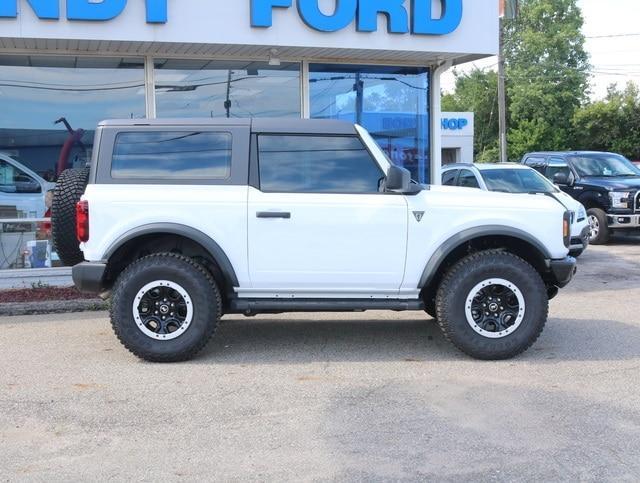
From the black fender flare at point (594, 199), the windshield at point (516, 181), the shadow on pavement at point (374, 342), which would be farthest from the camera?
the black fender flare at point (594, 199)

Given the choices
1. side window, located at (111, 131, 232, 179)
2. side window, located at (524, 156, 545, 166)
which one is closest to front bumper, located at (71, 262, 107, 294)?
side window, located at (111, 131, 232, 179)

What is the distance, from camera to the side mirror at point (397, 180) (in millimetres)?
6031

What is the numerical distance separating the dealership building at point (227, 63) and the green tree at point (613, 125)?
3518 cm

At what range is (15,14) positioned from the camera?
28.5ft

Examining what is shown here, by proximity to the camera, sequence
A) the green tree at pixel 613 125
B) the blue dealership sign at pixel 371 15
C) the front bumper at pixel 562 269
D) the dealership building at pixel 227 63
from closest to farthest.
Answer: the front bumper at pixel 562 269 < the dealership building at pixel 227 63 < the blue dealership sign at pixel 371 15 < the green tree at pixel 613 125

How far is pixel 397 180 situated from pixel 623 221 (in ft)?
34.3

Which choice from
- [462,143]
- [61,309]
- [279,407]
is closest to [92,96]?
[61,309]

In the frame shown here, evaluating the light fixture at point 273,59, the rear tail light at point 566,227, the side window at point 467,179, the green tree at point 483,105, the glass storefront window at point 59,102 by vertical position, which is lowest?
the rear tail light at point 566,227

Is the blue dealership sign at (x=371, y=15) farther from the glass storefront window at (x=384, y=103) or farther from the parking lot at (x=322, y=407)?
the parking lot at (x=322, y=407)

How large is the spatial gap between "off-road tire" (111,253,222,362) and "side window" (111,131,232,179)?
2.47 ft

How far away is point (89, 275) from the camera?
6.11 m

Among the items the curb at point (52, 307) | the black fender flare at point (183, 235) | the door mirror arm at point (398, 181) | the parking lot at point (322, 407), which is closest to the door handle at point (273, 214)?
the black fender flare at point (183, 235)

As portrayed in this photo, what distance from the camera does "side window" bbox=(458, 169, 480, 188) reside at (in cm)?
1288

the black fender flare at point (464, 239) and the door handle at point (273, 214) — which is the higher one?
A: the door handle at point (273, 214)
